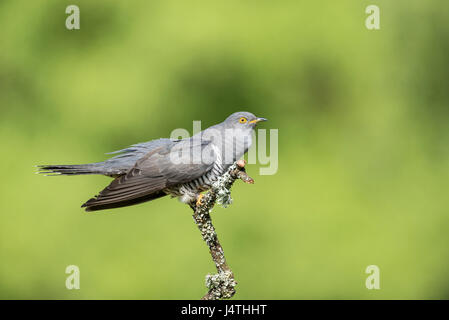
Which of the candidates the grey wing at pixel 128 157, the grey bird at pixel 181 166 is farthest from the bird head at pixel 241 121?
the grey wing at pixel 128 157

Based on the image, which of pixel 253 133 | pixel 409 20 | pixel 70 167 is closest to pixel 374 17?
pixel 409 20

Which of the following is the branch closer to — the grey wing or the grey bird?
the grey bird

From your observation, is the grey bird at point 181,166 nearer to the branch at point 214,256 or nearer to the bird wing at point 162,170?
the bird wing at point 162,170

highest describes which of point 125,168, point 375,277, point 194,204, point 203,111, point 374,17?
point 374,17

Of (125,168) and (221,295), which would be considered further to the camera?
(125,168)

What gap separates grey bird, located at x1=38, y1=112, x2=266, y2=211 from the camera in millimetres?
2391

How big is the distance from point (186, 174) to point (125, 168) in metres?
0.31

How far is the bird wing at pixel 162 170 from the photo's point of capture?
2385mm

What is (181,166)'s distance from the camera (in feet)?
8.09

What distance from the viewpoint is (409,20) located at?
5.33 m

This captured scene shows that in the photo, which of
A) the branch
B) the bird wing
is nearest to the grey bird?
the bird wing

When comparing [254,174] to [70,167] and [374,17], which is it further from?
[70,167]

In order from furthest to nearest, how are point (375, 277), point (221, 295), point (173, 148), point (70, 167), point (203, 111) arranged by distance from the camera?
1. point (203, 111)
2. point (375, 277)
3. point (173, 148)
4. point (70, 167)
5. point (221, 295)

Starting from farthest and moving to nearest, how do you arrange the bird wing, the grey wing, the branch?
the grey wing
the bird wing
the branch
